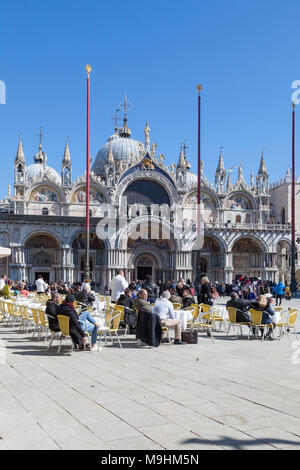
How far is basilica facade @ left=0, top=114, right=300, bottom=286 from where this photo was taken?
42.7 metres

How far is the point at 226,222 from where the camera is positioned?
160ft

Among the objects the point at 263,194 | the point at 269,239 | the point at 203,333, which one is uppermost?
the point at 263,194

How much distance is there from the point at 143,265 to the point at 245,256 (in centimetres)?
1065

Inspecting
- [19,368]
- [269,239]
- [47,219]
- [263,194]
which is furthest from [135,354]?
[263,194]

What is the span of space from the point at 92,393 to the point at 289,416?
9.17 ft

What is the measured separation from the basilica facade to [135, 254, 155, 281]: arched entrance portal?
97 millimetres

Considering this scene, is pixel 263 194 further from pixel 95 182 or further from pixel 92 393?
pixel 92 393

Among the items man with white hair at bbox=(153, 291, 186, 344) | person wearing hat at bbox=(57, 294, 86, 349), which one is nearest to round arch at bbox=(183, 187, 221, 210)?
man with white hair at bbox=(153, 291, 186, 344)

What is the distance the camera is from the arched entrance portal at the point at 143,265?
46.9 meters

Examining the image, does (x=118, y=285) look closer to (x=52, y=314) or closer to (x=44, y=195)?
(x=52, y=314)

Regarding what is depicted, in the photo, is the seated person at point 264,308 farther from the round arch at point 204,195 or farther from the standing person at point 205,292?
the round arch at point 204,195

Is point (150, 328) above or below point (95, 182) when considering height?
below

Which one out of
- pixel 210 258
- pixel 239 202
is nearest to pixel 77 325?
pixel 210 258
